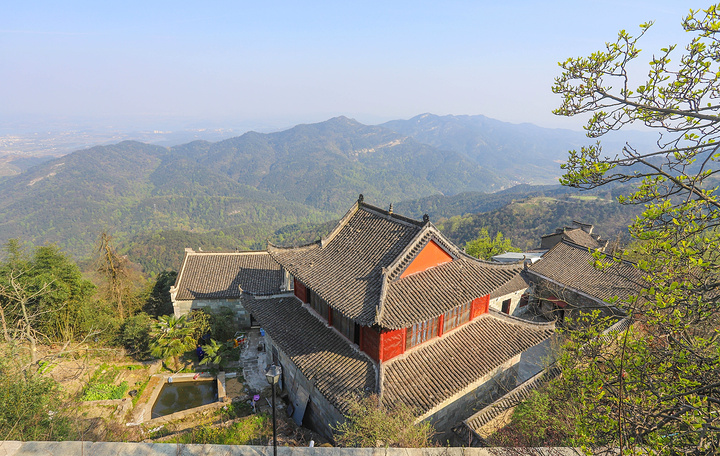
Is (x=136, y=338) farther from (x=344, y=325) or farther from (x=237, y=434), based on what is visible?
(x=344, y=325)

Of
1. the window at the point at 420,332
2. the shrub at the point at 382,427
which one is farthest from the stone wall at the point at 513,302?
the shrub at the point at 382,427

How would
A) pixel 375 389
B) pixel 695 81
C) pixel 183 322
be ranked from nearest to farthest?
pixel 695 81 → pixel 375 389 → pixel 183 322

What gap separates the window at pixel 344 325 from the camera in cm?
1700

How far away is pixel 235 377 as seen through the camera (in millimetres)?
24500

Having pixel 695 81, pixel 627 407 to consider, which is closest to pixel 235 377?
pixel 627 407

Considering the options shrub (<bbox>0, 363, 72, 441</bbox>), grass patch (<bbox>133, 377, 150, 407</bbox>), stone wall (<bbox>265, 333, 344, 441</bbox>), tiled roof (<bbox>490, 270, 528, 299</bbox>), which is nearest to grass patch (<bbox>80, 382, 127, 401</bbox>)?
grass patch (<bbox>133, 377, 150, 407</bbox>)

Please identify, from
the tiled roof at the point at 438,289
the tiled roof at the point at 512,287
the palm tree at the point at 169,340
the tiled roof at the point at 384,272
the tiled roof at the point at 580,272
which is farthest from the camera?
the tiled roof at the point at 512,287

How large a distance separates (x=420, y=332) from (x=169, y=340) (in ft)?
59.4

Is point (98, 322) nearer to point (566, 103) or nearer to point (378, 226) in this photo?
point (378, 226)

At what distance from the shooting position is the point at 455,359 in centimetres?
1706

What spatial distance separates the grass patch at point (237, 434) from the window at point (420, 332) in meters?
8.16

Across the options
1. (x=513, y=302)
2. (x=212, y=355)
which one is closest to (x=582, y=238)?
(x=513, y=302)

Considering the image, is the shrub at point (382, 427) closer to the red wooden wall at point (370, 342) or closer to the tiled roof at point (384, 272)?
the red wooden wall at point (370, 342)

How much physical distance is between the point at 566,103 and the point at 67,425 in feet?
63.6
